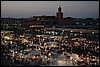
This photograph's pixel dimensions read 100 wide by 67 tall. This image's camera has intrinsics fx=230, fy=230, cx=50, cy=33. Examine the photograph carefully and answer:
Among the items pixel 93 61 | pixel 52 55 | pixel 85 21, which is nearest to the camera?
pixel 93 61

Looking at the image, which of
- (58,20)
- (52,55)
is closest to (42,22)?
(58,20)

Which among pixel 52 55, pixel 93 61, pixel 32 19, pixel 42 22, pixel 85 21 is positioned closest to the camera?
pixel 93 61

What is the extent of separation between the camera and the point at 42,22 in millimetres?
15328

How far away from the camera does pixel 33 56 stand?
4270 millimetres

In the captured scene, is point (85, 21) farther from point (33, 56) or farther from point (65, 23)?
point (33, 56)

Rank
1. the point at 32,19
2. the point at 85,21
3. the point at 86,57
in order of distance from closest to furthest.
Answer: the point at 86,57 < the point at 85,21 < the point at 32,19

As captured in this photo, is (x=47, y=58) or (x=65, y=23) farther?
(x=65, y=23)

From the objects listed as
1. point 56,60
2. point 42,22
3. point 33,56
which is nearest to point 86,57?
point 56,60

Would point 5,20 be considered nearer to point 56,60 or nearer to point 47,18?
point 47,18

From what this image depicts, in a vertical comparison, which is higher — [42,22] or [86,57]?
[86,57]

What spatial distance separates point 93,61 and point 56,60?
0.63 meters

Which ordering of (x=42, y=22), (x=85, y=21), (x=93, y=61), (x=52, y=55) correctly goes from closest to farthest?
(x=93, y=61) < (x=52, y=55) < (x=85, y=21) < (x=42, y=22)

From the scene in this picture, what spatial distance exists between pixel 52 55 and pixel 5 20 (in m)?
9.45

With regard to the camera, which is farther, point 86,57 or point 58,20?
point 58,20
